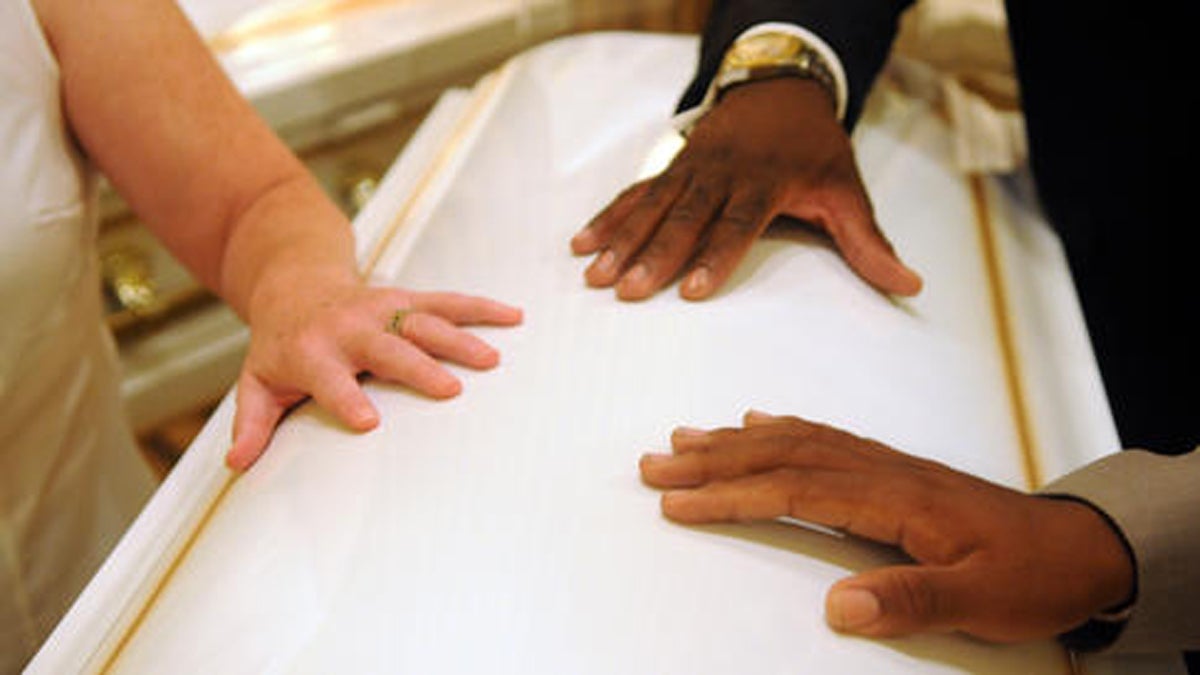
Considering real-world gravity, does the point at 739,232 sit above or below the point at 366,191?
above

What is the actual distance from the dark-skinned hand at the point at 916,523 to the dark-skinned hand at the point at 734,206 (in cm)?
19

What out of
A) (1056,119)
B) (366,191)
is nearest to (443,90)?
(366,191)

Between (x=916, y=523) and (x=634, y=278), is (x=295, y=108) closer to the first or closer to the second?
(x=634, y=278)

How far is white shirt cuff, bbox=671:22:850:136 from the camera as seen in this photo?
3.02ft

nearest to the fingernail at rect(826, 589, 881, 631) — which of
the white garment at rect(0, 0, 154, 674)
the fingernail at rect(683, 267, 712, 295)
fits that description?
the fingernail at rect(683, 267, 712, 295)

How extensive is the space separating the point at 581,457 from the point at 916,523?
0.67ft

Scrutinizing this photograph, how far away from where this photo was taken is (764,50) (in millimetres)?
930

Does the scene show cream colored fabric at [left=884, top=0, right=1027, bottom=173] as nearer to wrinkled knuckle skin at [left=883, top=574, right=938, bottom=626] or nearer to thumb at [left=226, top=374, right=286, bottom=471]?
wrinkled knuckle skin at [left=883, top=574, right=938, bottom=626]

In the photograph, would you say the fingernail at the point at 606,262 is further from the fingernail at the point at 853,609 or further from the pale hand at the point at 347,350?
the fingernail at the point at 853,609

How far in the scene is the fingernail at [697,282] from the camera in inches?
28.2

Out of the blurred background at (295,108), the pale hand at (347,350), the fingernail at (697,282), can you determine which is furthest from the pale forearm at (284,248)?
the blurred background at (295,108)

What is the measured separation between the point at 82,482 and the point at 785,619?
0.73m

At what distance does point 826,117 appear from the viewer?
875mm

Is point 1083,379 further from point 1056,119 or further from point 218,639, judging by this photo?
point 218,639
